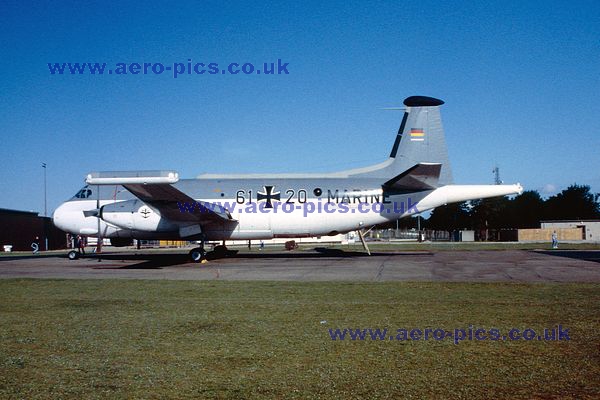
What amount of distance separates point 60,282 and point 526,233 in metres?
64.9

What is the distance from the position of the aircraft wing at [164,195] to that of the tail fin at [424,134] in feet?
33.6

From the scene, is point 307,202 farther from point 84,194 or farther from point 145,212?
point 84,194

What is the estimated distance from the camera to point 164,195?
22297 millimetres

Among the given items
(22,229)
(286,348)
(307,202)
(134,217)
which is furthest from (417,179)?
(22,229)

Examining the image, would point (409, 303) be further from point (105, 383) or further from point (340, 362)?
point (105, 383)

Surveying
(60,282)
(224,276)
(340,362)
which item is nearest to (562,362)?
(340,362)

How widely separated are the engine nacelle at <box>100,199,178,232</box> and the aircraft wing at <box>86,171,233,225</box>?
583 millimetres

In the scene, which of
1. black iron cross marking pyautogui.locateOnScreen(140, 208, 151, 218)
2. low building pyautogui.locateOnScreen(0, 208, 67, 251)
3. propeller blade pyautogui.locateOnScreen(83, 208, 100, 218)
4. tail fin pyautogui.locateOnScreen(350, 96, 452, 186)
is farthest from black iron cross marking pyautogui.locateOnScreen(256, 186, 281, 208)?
low building pyautogui.locateOnScreen(0, 208, 67, 251)

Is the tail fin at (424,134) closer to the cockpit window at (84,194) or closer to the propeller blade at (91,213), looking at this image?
the propeller blade at (91,213)

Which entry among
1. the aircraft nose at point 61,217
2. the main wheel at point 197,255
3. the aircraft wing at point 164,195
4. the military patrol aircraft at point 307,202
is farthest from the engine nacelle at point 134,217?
the aircraft nose at point 61,217

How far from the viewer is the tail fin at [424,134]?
24922 mm

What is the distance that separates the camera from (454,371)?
215 inches

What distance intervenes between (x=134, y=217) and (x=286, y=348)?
19749mm

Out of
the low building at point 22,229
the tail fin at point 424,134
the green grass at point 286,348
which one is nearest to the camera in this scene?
the green grass at point 286,348
